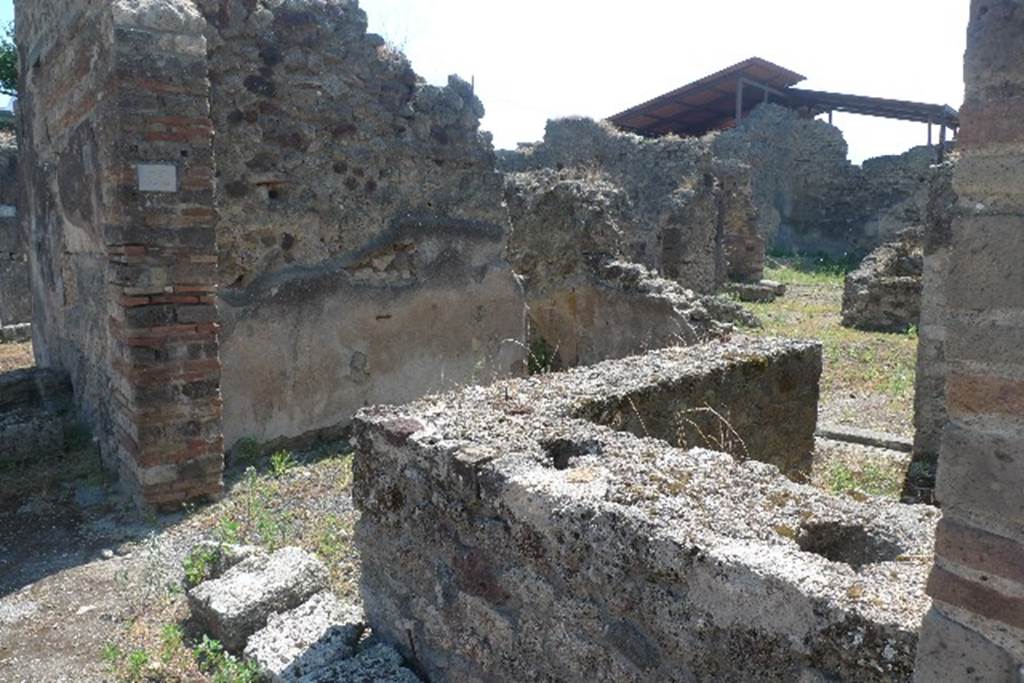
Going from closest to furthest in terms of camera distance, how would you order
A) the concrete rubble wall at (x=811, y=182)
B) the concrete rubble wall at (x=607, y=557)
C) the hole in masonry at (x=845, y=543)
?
the concrete rubble wall at (x=607, y=557), the hole in masonry at (x=845, y=543), the concrete rubble wall at (x=811, y=182)

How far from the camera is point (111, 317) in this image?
15.2 ft

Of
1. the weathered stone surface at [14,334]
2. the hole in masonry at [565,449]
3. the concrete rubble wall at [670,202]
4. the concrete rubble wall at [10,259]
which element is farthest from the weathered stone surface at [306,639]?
the concrete rubble wall at [670,202]

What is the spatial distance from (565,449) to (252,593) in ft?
4.97

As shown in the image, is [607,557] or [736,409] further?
[736,409]

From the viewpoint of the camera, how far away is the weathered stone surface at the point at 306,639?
2.75 metres

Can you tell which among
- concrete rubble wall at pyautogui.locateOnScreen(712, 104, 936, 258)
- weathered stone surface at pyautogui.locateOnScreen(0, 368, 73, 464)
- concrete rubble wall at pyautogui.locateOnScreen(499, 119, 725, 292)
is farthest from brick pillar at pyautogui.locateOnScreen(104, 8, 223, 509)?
concrete rubble wall at pyautogui.locateOnScreen(712, 104, 936, 258)

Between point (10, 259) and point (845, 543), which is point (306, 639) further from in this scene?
point (10, 259)

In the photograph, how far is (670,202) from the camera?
1589 centimetres

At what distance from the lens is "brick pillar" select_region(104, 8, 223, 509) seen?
4266 mm

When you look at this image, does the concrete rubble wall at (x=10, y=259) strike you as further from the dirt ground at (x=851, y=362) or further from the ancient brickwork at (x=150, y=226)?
the dirt ground at (x=851, y=362)

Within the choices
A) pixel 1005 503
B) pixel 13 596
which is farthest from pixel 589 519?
pixel 13 596

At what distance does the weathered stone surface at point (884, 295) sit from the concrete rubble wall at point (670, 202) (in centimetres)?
334

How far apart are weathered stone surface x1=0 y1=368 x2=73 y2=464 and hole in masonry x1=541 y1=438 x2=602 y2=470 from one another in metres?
4.38

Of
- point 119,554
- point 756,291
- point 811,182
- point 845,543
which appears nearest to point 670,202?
point 756,291
